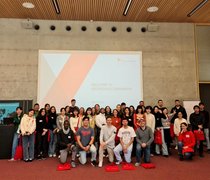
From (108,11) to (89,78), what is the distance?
7.97 feet

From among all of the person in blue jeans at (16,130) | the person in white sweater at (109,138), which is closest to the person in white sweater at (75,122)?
the person in white sweater at (109,138)

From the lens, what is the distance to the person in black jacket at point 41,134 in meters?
5.81

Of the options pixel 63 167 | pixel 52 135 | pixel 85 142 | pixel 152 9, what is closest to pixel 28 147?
pixel 52 135

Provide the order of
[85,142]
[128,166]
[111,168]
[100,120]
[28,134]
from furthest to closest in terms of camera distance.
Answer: [100,120] < [28,134] < [85,142] < [128,166] < [111,168]

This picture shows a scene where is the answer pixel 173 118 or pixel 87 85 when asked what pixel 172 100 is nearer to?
pixel 173 118

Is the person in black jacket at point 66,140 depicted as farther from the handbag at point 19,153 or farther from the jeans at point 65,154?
the handbag at point 19,153

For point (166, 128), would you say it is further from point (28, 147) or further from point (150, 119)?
point (28, 147)

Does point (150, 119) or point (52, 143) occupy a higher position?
point (150, 119)

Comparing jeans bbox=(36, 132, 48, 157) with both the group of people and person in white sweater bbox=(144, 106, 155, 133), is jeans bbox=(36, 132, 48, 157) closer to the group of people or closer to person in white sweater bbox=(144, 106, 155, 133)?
the group of people

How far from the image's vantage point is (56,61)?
25.3ft

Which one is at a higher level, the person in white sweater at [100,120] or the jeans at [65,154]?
the person in white sweater at [100,120]

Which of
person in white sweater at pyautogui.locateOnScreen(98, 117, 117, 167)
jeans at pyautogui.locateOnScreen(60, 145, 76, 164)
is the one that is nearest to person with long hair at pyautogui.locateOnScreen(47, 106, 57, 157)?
jeans at pyautogui.locateOnScreen(60, 145, 76, 164)

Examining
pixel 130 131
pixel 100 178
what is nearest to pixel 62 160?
pixel 100 178

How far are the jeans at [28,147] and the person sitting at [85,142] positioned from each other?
1.33m
